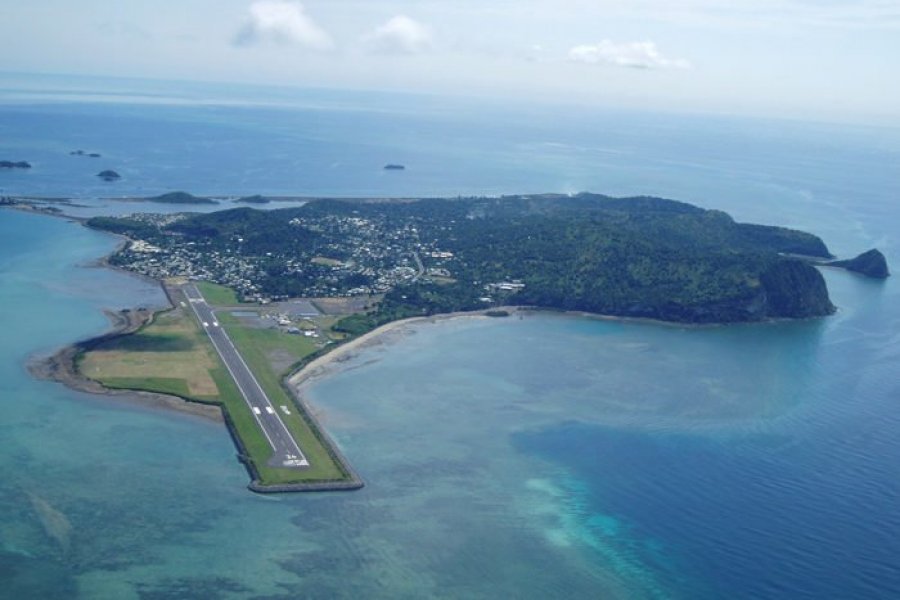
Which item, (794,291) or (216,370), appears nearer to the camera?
(216,370)

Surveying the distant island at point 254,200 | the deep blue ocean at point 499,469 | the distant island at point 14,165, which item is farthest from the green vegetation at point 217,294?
the distant island at point 14,165

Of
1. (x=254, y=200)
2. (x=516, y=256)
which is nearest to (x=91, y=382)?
(x=516, y=256)

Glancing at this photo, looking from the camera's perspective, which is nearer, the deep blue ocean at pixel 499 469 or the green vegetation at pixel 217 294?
the deep blue ocean at pixel 499 469

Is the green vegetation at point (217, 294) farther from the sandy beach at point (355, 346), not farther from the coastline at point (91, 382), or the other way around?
the sandy beach at point (355, 346)

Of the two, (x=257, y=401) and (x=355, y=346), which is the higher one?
(x=355, y=346)

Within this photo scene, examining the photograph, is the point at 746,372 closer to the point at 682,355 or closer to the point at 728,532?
the point at 682,355

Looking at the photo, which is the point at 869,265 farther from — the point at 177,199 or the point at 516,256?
the point at 177,199

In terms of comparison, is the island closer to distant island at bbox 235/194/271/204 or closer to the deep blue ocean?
the deep blue ocean
